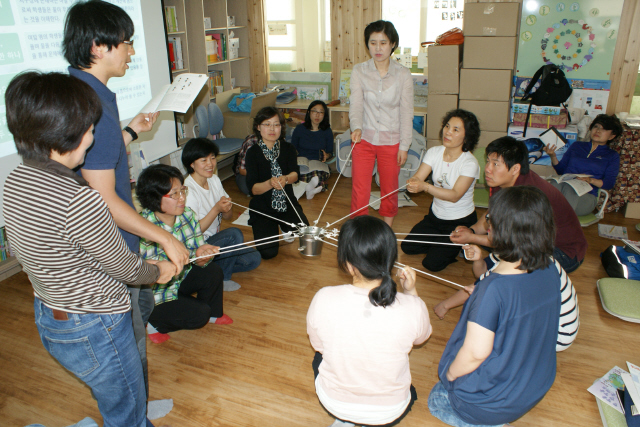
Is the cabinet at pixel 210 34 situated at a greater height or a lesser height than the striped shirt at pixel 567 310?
greater

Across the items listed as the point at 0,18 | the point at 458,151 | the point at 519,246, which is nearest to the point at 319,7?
the point at 458,151

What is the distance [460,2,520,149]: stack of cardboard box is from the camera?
15.4 feet

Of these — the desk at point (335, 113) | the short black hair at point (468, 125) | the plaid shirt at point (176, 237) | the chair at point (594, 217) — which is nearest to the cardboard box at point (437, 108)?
the desk at point (335, 113)

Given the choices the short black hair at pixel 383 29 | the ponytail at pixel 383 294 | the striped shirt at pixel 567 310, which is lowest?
the striped shirt at pixel 567 310

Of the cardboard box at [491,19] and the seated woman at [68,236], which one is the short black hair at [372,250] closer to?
the seated woman at [68,236]

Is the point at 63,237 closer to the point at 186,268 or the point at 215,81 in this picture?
the point at 186,268

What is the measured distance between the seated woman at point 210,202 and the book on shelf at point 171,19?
2.44 m

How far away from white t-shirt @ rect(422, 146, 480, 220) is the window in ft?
11.7

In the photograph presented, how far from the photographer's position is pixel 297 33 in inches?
247

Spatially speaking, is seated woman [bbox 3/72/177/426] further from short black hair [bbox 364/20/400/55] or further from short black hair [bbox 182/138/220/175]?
short black hair [bbox 364/20/400/55]

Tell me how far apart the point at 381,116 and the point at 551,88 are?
2307 mm

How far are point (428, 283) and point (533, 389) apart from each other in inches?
57.6

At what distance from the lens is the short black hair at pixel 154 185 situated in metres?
2.28

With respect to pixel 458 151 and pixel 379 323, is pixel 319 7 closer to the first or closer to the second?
pixel 458 151
